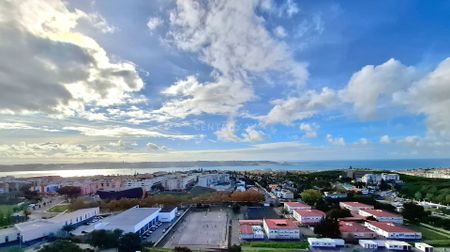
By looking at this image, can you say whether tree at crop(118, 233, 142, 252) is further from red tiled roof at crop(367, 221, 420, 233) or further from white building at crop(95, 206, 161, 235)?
red tiled roof at crop(367, 221, 420, 233)

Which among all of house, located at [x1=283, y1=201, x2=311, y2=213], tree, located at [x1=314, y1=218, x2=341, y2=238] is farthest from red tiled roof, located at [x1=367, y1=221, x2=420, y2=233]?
house, located at [x1=283, y1=201, x2=311, y2=213]

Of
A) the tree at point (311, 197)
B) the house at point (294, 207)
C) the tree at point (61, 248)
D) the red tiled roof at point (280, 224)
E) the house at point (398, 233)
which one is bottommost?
the house at point (398, 233)

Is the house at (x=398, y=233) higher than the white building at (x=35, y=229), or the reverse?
the white building at (x=35, y=229)

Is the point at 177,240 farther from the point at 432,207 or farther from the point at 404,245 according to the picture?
the point at 432,207

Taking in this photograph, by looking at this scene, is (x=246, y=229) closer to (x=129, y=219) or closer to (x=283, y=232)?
(x=283, y=232)

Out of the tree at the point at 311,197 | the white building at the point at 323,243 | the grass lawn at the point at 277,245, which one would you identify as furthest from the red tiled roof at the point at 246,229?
the tree at the point at 311,197

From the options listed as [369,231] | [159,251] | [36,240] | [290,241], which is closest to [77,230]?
[36,240]

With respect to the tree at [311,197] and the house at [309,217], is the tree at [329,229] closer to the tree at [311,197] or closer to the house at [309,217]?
the house at [309,217]

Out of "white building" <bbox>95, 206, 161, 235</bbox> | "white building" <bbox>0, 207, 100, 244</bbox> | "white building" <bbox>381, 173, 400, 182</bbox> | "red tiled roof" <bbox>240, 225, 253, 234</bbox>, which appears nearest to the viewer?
"white building" <bbox>0, 207, 100, 244</bbox>
